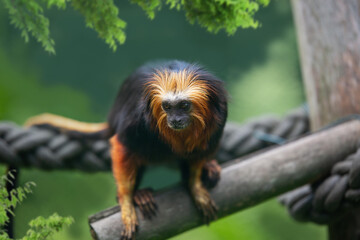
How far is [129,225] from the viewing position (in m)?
1.39

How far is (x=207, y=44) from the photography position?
223cm

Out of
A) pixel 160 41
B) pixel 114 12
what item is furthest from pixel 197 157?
pixel 160 41

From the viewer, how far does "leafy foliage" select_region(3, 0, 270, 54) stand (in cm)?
83

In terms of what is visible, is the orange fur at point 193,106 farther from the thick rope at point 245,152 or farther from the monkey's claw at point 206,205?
the thick rope at point 245,152

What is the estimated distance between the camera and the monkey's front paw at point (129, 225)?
1.37 meters

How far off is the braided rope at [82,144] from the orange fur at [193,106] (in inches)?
36.2

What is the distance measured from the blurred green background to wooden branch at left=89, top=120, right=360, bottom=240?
414 millimetres

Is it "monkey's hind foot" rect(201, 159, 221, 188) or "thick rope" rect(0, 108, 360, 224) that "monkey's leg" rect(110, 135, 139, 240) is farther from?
"thick rope" rect(0, 108, 360, 224)

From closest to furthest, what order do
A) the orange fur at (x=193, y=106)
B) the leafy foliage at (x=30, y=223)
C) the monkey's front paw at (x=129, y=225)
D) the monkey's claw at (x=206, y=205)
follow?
the leafy foliage at (x=30, y=223) < the orange fur at (x=193, y=106) < the monkey's front paw at (x=129, y=225) < the monkey's claw at (x=206, y=205)

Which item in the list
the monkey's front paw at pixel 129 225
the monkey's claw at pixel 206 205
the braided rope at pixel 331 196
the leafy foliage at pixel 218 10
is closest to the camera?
the leafy foliage at pixel 218 10

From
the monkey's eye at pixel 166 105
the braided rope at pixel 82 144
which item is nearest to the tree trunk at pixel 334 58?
the braided rope at pixel 82 144

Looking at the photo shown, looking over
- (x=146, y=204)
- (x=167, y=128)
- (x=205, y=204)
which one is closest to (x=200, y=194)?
(x=205, y=204)

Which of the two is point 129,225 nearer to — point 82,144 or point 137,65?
point 82,144

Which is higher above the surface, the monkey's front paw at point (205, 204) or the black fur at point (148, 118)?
the black fur at point (148, 118)
